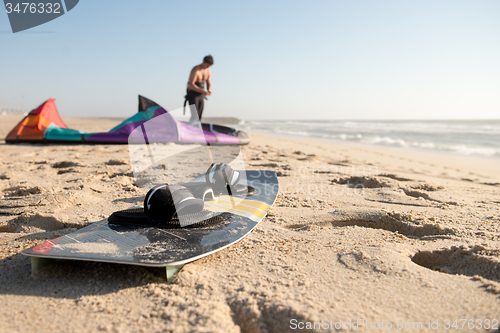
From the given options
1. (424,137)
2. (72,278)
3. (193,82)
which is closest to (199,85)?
(193,82)

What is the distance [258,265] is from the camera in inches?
55.1

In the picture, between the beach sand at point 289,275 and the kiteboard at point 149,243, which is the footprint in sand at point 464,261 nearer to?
the beach sand at point 289,275

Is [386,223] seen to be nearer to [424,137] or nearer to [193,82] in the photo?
[193,82]

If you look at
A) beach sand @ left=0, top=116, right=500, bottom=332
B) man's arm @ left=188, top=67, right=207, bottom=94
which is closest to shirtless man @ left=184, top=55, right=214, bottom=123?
man's arm @ left=188, top=67, right=207, bottom=94

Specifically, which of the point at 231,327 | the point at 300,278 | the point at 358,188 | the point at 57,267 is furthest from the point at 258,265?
the point at 358,188

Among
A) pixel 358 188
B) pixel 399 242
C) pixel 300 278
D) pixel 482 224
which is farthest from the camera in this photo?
pixel 358 188

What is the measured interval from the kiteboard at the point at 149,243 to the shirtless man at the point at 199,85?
4.94 metres

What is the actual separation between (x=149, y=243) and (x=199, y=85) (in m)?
5.89

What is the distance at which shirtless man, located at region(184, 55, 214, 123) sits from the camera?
6.52m

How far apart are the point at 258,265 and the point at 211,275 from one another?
0.24 meters

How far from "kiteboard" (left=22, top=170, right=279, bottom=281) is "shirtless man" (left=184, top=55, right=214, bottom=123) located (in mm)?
4937

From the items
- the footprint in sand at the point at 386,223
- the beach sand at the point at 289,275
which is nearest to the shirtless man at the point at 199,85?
the beach sand at the point at 289,275

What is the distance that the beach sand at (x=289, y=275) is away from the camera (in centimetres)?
101

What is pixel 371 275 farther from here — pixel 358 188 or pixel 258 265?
pixel 358 188
